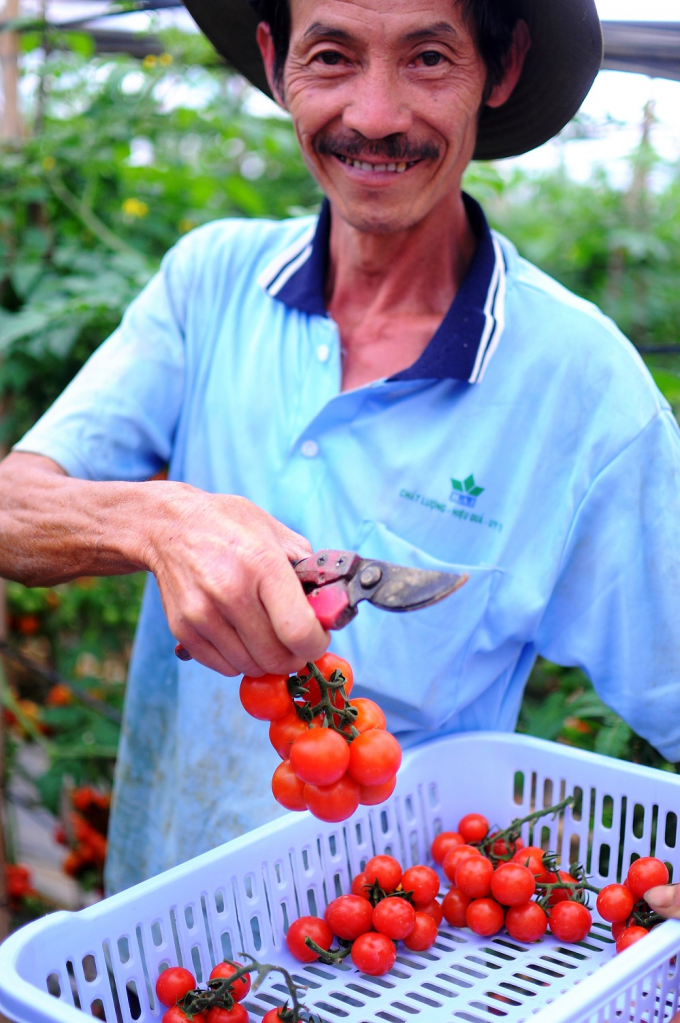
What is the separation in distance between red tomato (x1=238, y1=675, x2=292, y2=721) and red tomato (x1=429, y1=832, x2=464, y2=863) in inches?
20.4

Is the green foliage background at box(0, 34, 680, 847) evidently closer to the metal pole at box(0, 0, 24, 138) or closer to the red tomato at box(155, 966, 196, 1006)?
the metal pole at box(0, 0, 24, 138)

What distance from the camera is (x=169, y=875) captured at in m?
1.16

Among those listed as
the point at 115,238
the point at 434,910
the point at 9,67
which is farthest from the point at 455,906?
the point at 9,67

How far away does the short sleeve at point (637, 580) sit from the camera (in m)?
1.44

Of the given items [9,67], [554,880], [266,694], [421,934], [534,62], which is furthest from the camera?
[9,67]

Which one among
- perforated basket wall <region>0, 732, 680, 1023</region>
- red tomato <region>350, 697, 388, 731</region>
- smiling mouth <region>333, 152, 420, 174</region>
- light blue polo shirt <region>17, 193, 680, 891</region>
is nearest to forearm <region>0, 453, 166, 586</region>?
light blue polo shirt <region>17, 193, 680, 891</region>

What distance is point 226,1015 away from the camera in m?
1.12

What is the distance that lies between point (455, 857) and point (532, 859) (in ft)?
0.36

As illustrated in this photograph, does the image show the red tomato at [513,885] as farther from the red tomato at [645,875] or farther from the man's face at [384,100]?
the man's face at [384,100]

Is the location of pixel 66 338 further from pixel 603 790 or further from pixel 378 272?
pixel 603 790

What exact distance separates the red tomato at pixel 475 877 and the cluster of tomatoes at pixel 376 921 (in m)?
0.04

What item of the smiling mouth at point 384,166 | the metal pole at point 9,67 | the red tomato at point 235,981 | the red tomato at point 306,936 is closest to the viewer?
the red tomato at point 235,981

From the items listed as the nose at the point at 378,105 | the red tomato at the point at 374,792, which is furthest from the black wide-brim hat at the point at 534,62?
the red tomato at the point at 374,792

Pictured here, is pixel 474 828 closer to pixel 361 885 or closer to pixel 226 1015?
pixel 361 885
